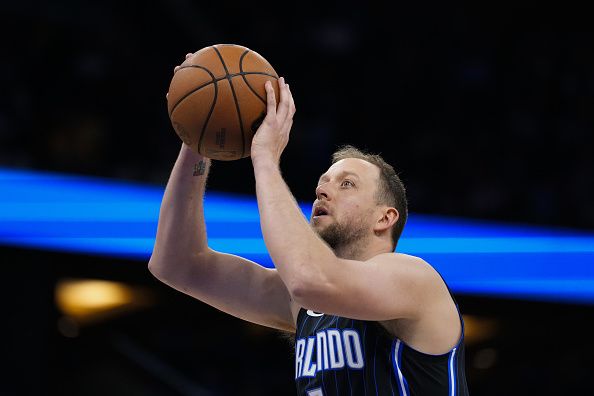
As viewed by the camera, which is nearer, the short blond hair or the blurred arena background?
the short blond hair

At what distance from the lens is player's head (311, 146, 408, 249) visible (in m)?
3.29

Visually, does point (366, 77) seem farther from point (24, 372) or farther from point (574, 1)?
point (24, 372)

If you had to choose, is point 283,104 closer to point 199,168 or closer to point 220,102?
point 220,102

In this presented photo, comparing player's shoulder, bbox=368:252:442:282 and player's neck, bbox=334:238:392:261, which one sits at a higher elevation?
player's neck, bbox=334:238:392:261

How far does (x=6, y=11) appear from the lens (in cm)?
1271

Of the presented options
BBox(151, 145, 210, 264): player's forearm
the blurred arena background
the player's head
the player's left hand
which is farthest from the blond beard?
the blurred arena background

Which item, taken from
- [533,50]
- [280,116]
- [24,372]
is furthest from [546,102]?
[280,116]

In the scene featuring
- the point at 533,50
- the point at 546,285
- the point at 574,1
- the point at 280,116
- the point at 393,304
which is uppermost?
the point at 574,1

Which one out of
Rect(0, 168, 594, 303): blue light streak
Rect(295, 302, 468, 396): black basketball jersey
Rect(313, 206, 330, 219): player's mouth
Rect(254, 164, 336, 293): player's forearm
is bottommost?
Rect(295, 302, 468, 396): black basketball jersey

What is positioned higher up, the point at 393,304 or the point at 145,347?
the point at 145,347

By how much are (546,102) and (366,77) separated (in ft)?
6.91

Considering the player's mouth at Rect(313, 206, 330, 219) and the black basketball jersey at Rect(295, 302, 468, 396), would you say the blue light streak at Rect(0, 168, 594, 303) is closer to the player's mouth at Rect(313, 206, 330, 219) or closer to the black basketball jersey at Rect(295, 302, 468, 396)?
the player's mouth at Rect(313, 206, 330, 219)

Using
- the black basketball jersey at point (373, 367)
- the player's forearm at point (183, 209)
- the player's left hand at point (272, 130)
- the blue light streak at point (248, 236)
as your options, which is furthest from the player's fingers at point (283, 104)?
the blue light streak at point (248, 236)

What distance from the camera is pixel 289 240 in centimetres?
274
